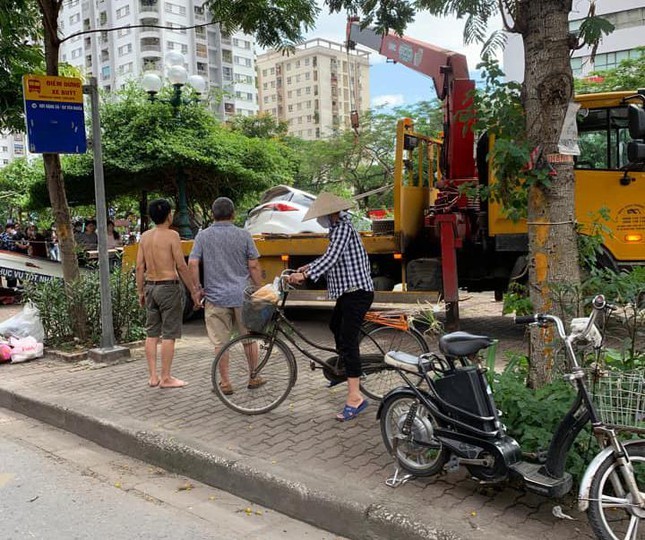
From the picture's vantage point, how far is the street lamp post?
504 inches

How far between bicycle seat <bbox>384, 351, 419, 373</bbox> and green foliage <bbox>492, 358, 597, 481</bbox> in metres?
0.49

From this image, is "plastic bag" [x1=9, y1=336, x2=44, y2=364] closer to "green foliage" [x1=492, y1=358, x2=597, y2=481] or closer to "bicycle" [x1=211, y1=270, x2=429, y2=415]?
"bicycle" [x1=211, y1=270, x2=429, y2=415]

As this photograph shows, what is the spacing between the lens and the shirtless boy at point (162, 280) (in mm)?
5844

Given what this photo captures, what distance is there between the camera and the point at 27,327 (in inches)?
302

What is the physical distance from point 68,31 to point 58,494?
102 m

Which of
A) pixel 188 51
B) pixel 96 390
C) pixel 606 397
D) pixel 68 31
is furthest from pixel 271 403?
pixel 68 31

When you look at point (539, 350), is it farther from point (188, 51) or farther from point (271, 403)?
point (188, 51)

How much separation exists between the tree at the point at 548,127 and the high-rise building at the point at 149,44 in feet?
261

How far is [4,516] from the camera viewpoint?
3699 millimetres

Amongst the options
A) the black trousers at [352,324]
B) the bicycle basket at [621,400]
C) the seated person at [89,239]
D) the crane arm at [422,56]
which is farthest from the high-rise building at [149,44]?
the bicycle basket at [621,400]

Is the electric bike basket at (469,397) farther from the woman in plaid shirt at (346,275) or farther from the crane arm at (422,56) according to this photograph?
the crane arm at (422,56)

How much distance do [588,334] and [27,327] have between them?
22.3ft

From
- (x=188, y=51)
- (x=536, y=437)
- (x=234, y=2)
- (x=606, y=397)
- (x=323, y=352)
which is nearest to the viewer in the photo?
(x=606, y=397)

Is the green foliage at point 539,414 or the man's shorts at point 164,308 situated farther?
the man's shorts at point 164,308
